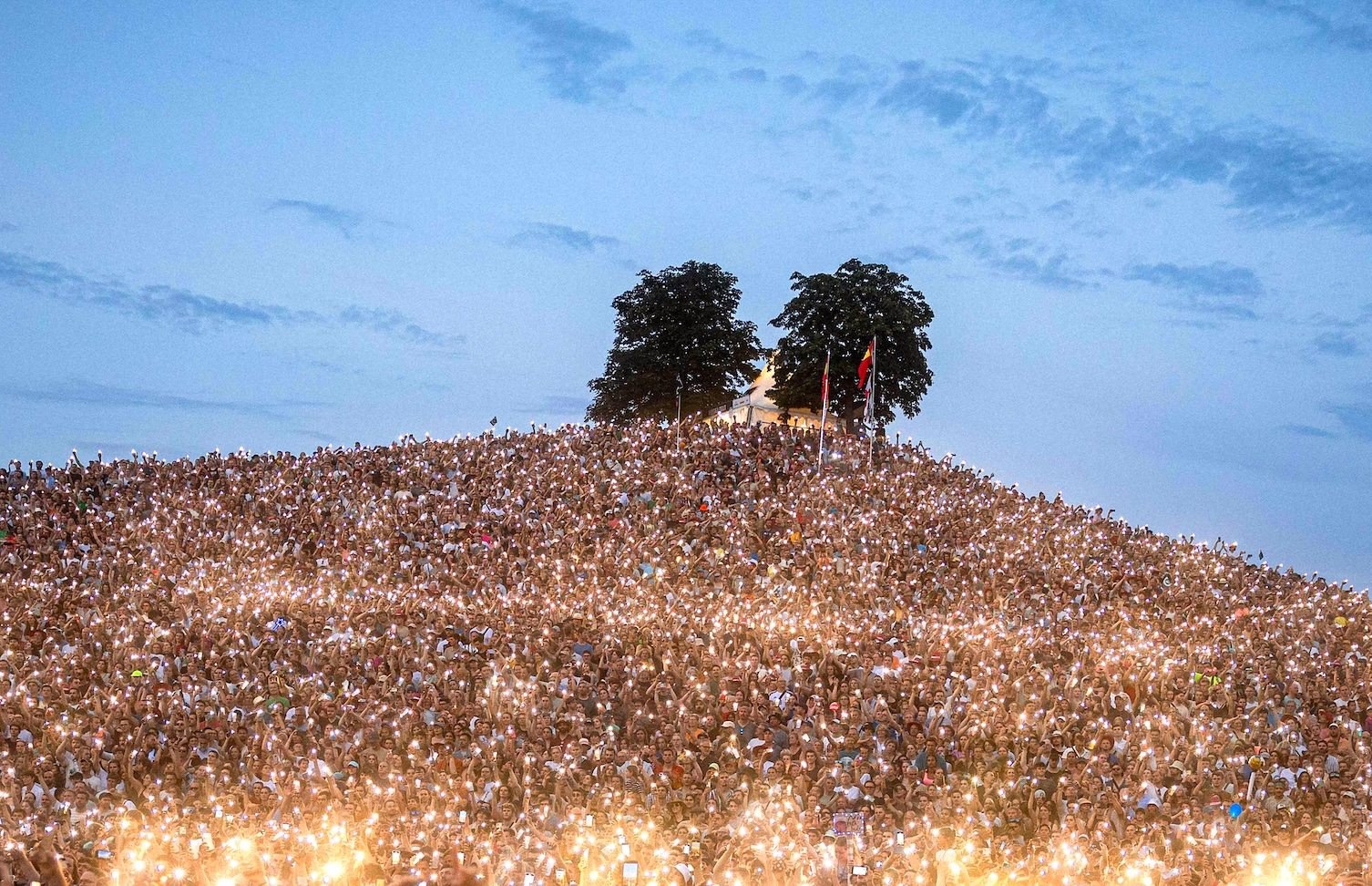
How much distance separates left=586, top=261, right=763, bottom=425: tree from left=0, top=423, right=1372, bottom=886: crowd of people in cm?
1449

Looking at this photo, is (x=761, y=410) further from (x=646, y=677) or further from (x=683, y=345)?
Result: (x=646, y=677)

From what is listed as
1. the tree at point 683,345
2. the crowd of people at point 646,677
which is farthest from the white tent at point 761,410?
the crowd of people at point 646,677

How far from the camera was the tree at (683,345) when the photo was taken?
158 ft

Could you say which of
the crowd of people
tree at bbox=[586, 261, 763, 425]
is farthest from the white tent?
the crowd of people

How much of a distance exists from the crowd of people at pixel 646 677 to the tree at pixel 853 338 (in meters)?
10.6

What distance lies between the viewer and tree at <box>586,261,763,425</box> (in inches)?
1896

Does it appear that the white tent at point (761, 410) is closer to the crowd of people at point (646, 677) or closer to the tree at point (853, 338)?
the tree at point (853, 338)

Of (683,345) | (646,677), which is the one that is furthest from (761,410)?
(646,677)

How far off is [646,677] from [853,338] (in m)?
26.6

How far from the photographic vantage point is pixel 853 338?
144 ft

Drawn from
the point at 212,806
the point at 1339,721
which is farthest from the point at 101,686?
the point at 1339,721

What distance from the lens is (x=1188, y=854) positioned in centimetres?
1310

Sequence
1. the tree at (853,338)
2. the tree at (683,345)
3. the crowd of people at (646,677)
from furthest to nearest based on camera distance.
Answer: the tree at (683,345), the tree at (853,338), the crowd of people at (646,677)

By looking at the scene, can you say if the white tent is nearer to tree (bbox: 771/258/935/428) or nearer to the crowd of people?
tree (bbox: 771/258/935/428)
